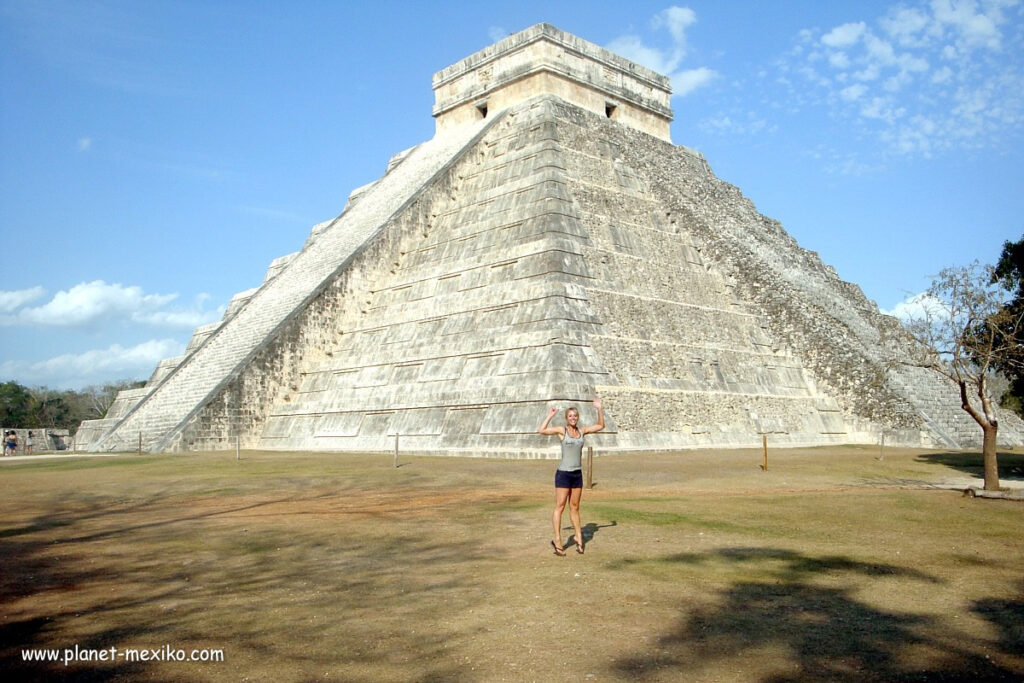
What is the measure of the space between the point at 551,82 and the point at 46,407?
160ft

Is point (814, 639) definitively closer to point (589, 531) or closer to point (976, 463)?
point (589, 531)

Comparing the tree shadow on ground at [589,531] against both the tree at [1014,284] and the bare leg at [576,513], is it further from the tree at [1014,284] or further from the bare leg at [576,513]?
the tree at [1014,284]

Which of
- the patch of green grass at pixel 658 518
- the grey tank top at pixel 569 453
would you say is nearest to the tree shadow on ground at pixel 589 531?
the patch of green grass at pixel 658 518

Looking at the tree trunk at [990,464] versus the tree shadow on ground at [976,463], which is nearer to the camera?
the tree trunk at [990,464]

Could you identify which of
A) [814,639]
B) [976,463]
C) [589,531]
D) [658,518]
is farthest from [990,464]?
[814,639]

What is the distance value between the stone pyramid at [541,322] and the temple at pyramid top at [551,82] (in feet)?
0.24

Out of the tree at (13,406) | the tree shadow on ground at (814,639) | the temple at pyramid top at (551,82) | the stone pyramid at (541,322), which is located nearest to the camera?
the tree shadow on ground at (814,639)

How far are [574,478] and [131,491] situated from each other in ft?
25.7

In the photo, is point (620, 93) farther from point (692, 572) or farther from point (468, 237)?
point (692, 572)

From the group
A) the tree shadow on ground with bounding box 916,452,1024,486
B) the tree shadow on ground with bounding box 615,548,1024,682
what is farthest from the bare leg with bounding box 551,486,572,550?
the tree shadow on ground with bounding box 916,452,1024,486

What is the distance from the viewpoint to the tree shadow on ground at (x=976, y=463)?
46.3 feet

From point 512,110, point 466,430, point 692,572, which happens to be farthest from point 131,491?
point 512,110

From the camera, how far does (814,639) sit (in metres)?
5.18

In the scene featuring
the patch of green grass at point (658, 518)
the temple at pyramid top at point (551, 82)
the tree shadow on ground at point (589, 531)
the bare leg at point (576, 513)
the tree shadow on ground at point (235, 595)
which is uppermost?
the temple at pyramid top at point (551, 82)
